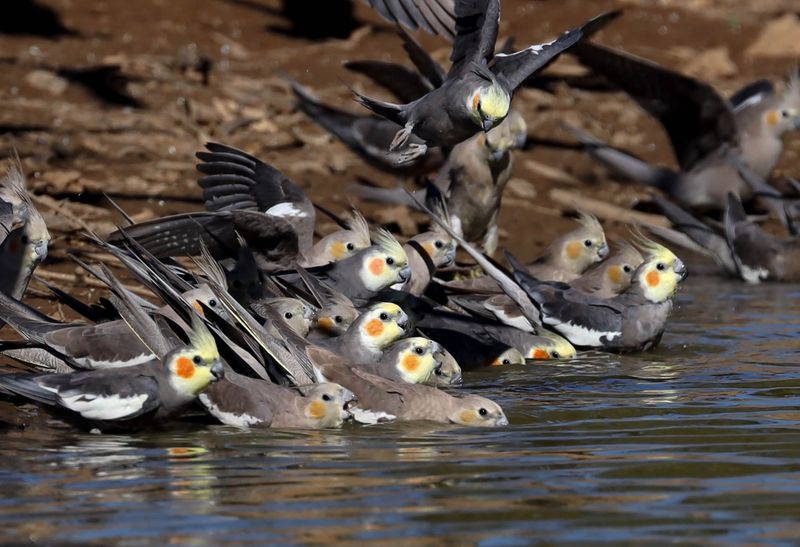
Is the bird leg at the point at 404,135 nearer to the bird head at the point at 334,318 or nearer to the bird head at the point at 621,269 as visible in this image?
the bird head at the point at 334,318

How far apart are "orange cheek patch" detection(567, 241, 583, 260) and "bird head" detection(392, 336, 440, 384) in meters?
2.69

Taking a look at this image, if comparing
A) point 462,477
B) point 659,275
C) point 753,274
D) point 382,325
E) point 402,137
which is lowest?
point 753,274

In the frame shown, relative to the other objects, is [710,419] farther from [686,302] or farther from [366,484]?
[686,302]

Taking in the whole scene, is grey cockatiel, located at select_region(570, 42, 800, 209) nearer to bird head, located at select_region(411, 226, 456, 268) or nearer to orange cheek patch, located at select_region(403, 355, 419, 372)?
bird head, located at select_region(411, 226, 456, 268)

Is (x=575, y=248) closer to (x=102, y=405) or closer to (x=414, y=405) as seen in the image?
(x=414, y=405)

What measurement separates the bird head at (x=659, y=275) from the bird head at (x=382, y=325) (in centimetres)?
196

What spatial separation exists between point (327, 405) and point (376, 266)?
1.92m

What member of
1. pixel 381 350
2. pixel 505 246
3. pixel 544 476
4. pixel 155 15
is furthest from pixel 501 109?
pixel 155 15

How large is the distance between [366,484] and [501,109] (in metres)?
2.95

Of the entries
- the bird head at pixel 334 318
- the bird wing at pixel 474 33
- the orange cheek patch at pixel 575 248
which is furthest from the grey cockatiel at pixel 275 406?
the orange cheek patch at pixel 575 248

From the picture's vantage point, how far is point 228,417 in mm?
6891

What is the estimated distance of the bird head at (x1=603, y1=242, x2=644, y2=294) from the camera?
9719 millimetres

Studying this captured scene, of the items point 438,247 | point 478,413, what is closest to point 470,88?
point 438,247

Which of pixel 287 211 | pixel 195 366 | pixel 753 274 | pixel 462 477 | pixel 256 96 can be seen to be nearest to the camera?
pixel 462 477
